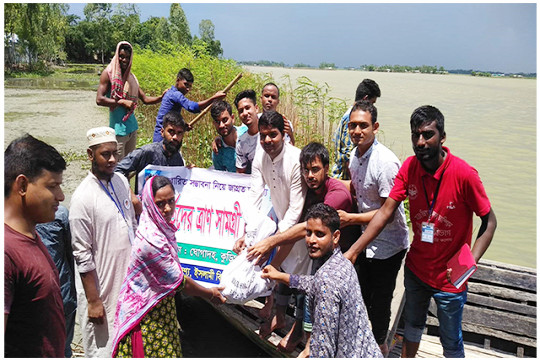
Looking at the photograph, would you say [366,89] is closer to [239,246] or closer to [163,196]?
[239,246]

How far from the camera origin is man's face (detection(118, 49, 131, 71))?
5016 millimetres

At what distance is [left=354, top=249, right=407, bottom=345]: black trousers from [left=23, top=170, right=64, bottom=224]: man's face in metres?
2.06

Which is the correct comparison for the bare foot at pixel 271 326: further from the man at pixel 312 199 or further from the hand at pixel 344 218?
the hand at pixel 344 218

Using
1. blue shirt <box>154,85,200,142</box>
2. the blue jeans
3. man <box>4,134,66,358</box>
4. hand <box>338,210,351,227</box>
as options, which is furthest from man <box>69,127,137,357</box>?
blue shirt <box>154,85,200,142</box>

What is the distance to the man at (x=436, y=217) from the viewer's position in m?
2.58

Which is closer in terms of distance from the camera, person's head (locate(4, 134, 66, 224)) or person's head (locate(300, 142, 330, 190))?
person's head (locate(4, 134, 66, 224))

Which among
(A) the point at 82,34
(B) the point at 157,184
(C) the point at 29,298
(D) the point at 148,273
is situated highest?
(A) the point at 82,34

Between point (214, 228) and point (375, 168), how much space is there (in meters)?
1.43

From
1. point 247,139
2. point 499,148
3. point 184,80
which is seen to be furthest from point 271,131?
point 499,148

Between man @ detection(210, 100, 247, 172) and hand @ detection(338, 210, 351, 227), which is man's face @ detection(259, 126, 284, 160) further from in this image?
man @ detection(210, 100, 247, 172)

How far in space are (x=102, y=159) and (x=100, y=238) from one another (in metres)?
0.47

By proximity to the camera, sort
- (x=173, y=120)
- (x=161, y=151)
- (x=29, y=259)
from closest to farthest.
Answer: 1. (x=29, y=259)
2. (x=173, y=120)
3. (x=161, y=151)

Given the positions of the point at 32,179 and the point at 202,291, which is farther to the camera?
the point at 202,291

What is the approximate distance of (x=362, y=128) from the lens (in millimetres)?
3039
